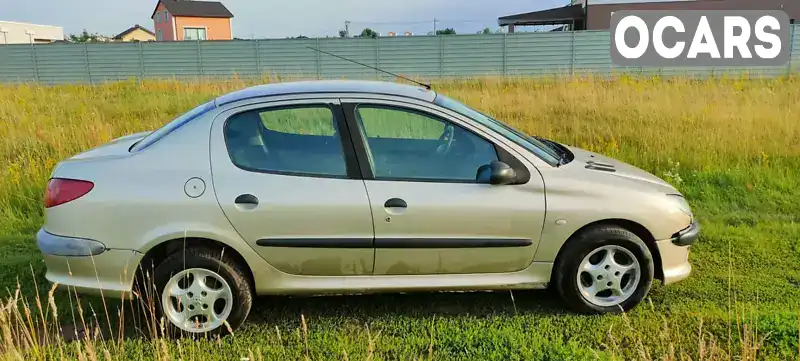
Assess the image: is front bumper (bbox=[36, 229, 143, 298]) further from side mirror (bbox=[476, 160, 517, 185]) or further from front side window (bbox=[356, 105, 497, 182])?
side mirror (bbox=[476, 160, 517, 185])

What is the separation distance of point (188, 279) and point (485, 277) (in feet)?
6.14

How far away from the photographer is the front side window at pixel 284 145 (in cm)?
346

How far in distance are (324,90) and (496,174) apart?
1260 mm

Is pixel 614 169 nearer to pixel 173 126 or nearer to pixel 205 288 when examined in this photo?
pixel 205 288

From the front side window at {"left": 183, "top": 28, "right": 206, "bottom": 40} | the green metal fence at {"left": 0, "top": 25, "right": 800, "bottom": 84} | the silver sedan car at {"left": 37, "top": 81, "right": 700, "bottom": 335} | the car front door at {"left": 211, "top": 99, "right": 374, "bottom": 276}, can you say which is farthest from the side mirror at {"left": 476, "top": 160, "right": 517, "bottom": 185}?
the front side window at {"left": 183, "top": 28, "right": 206, "bottom": 40}

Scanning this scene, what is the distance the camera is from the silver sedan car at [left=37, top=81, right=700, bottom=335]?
3344mm

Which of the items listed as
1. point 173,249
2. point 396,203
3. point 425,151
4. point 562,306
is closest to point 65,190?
point 173,249

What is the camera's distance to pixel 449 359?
319cm

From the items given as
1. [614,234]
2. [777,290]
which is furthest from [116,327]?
[777,290]

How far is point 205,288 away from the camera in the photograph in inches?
135

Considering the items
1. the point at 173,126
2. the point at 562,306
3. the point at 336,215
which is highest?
the point at 173,126

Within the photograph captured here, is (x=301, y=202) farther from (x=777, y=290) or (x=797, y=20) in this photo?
(x=797, y=20)

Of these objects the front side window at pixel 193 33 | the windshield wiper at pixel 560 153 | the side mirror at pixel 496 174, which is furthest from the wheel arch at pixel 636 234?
the front side window at pixel 193 33

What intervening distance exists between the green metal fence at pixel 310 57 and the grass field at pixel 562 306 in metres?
14.1
